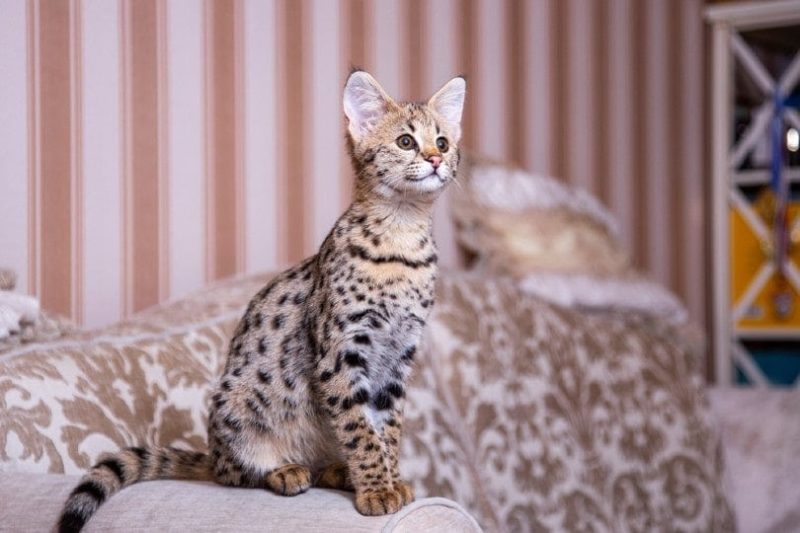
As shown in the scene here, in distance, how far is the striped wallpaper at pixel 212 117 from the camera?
175 centimetres

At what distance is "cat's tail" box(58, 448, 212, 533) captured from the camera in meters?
1.16

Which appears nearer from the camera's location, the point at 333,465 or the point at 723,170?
the point at 333,465

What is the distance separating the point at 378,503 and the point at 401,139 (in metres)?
0.38

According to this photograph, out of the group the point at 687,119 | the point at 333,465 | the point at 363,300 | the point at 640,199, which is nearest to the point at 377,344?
the point at 363,300

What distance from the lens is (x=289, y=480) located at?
3.74ft

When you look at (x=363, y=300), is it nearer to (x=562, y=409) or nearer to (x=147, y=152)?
(x=147, y=152)

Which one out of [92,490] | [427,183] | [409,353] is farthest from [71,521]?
[427,183]

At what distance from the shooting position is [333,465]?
4.05 ft

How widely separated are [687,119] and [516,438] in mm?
2096

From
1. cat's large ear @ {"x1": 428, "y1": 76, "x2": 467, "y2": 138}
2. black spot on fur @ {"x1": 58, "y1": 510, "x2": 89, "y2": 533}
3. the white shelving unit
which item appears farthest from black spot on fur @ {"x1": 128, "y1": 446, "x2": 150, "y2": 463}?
the white shelving unit

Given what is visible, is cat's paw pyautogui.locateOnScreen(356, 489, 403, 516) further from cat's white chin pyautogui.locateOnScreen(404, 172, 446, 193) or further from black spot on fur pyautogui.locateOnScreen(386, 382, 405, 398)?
cat's white chin pyautogui.locateOnScreen(404, 172, 446, 193)

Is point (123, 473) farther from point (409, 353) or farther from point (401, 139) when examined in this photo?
point (401, 139)

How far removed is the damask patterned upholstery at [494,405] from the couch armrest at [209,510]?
137 mm

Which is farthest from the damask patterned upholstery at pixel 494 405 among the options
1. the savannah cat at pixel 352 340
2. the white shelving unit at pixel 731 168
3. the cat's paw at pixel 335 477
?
the white shelving unit at pixel 731 168
